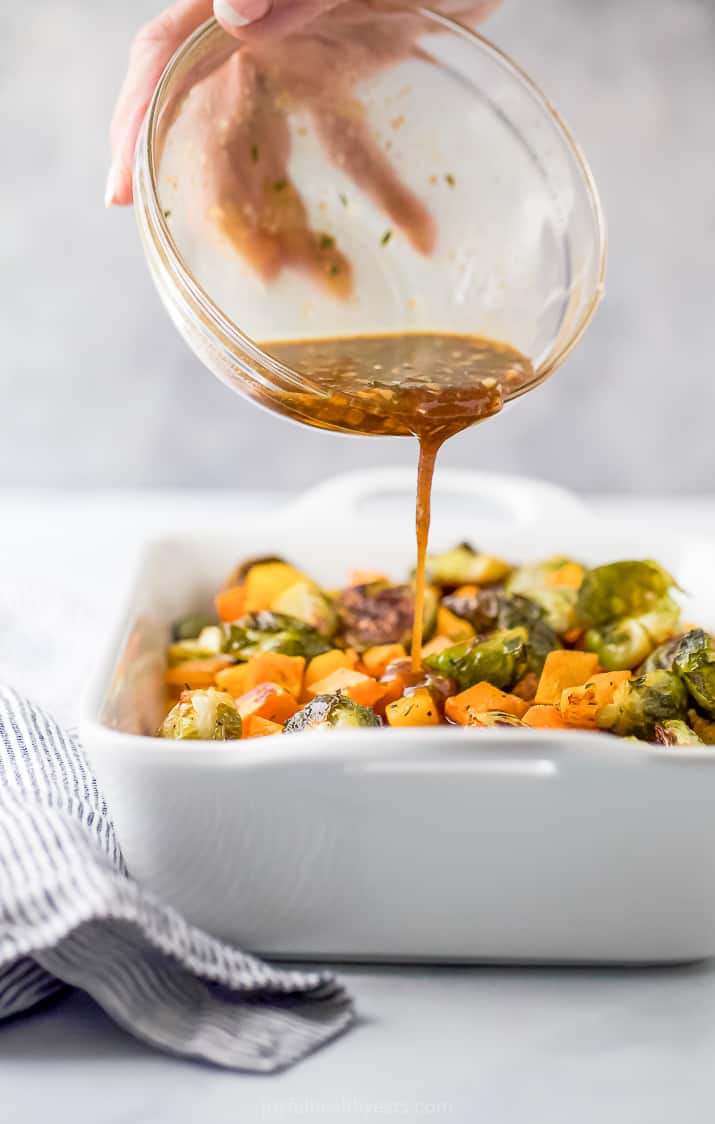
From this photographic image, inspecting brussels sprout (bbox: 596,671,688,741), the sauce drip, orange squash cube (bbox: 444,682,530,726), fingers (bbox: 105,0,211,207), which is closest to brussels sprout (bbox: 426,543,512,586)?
the sauce drip

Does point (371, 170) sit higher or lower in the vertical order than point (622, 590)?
higher

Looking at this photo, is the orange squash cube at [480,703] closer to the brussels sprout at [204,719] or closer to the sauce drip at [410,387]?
the sauce drip at [410,387]

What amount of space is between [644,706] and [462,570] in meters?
0.65

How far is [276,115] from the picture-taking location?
1.92 m

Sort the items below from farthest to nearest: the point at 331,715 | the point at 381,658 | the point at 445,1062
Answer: the point at 381,658 → the point at 331,715 → the point at 445,1062

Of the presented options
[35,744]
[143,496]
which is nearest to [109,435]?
[143,496]

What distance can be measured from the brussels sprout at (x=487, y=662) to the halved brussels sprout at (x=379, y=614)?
201 millimetres

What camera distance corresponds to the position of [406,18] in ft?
6.45

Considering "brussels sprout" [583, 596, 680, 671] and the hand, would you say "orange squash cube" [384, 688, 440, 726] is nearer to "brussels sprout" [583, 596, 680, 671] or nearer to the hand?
"brussels sprout" [583, 596, 680, 671]

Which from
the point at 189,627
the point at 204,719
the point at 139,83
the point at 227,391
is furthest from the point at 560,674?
the point at 227,391

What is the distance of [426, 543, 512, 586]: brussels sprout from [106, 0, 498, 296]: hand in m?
0.52

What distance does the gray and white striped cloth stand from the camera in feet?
4.13

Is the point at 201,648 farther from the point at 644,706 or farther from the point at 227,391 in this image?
the point at 227,391

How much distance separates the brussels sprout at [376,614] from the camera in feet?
6.77
